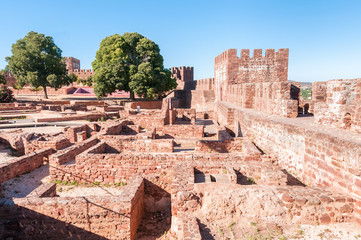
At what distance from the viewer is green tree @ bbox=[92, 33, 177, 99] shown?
27953 mm

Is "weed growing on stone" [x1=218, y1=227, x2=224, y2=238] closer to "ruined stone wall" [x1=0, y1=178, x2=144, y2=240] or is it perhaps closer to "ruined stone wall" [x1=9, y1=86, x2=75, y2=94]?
"ruined stone wall" [x1=0, y1=178, x2=144, y2=240]

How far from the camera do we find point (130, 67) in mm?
28609

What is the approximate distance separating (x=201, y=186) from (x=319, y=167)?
8.55 ft

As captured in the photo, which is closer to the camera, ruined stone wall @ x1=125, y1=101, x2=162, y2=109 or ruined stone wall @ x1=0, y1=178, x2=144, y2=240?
ruined stone wall @ x1=0, y1=178, x2=144, y2=240

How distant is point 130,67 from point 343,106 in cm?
2553

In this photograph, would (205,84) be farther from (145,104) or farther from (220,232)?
(220,232)

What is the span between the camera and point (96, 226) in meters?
5.05

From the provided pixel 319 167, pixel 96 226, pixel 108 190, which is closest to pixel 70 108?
pixel 108 190

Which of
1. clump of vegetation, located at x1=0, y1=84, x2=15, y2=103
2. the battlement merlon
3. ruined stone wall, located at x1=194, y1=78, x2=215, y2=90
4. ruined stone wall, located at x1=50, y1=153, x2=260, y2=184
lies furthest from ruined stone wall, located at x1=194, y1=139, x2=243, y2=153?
clump of vegetation, located at x1=0, y1=84, x2=15, y2=103

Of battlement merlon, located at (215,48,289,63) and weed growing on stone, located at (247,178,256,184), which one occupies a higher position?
battlement merlon, located at (215,48,289,63)

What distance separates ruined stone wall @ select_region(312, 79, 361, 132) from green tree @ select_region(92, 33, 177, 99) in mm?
23023

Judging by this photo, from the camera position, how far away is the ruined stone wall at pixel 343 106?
5.30 metres

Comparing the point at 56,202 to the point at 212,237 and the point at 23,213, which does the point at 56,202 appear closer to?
the point at 23,213

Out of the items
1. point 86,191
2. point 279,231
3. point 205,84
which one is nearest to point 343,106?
point 279,231
